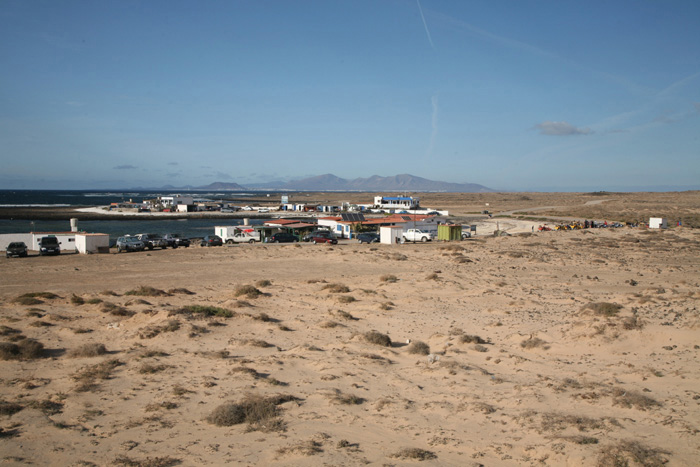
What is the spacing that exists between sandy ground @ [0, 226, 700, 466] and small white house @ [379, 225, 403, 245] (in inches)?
975

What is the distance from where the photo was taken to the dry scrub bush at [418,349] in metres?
13.6

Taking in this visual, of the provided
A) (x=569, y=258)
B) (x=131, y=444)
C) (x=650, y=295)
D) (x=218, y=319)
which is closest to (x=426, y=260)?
(x=569, y=258)

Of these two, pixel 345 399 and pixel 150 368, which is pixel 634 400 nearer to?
pixel 345 399

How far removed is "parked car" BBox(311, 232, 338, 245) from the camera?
160 ft

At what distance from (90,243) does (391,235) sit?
28845 mm

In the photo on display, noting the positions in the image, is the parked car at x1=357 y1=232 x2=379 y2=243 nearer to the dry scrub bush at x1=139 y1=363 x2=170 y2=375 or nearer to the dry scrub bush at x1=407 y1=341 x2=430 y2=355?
the dry scrub bush at x1=407 y1=341 x2=430 y2=355

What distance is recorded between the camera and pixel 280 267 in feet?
106

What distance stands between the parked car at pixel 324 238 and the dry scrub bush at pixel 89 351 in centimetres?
3540

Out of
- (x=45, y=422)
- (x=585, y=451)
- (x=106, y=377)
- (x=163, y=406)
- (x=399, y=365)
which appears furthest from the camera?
(x=399, y=365)

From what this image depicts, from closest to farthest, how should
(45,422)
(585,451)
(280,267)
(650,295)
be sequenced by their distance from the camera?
(585,451) < (45,422) < (650,295) < (280,267)

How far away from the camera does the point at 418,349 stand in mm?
13656

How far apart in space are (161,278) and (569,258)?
27356 mm

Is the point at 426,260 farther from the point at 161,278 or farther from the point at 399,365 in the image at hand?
the point at 399,365

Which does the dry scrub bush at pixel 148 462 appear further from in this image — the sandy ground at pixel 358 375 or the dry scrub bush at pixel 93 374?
the dry scrub bush at pixel 93 374
